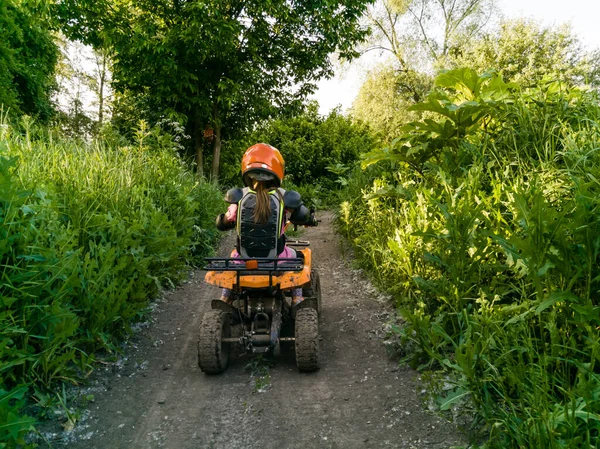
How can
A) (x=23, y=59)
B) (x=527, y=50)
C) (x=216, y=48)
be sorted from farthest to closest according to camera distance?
(x=527, y=50) < (x=23, y=59) < (x=216, y=48)

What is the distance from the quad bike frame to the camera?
4.01m

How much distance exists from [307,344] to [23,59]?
1914 cm

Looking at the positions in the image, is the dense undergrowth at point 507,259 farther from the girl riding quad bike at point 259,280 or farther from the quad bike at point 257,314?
the girl riding quad bike at point 259,280

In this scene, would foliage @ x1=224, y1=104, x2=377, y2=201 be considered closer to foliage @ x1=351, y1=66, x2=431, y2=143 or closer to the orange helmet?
foliage @ x1=351, y1=66, x2=431, y2=143

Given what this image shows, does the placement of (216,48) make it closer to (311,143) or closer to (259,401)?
(311,143)

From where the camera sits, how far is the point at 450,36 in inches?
1219

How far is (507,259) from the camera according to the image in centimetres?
341

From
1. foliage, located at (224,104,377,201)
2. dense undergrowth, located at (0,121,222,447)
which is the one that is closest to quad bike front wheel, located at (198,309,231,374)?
dense undergrowth, located at (0,121,222,447)

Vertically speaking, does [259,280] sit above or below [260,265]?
below

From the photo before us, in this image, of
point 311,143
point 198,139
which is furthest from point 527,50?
point 198,139

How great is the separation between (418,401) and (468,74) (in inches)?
126

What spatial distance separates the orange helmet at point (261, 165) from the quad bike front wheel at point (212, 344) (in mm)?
1210

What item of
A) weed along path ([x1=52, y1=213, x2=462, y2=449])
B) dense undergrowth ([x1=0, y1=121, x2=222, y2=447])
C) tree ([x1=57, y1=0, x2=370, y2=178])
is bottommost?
weed along path ([x1=52, y1=213, x2=462, y2=449])

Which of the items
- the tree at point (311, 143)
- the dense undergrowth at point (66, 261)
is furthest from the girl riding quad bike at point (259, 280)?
the tree at point (311, 143)
